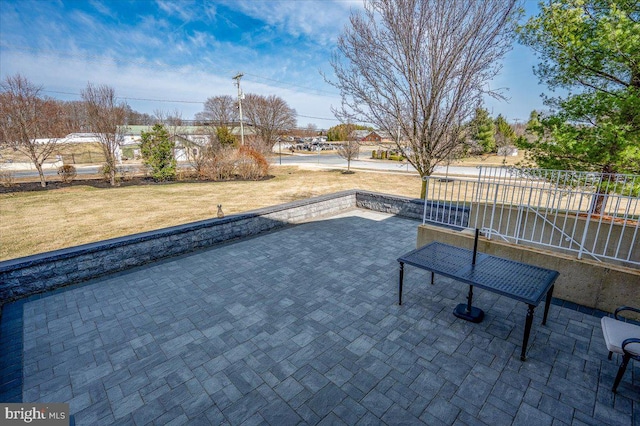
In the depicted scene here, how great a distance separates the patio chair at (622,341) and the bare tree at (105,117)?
694 inches

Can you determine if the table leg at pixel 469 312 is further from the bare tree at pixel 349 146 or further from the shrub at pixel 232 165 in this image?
the bare tree at pixel 349 146

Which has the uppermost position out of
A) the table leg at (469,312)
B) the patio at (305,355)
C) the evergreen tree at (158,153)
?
the evergreen tree at (158,153)

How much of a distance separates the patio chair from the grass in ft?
27.5

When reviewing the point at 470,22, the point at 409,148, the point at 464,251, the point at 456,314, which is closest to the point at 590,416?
the point at 456,314

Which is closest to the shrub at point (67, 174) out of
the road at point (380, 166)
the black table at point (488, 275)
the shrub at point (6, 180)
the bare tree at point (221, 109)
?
the shrub at point (6, 180)

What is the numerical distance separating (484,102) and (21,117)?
19.9 metres

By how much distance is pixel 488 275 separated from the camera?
10.9 feet

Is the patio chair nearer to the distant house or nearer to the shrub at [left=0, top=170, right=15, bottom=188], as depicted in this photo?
the distant house

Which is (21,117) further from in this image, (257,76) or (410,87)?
(257,76)

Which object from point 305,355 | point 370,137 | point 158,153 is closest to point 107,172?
point 158,153

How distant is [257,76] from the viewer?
30234mm

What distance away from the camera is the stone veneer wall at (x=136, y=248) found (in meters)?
4.48

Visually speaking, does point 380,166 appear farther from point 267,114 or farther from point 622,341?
point 622,341

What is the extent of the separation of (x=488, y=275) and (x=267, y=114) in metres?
38.1
